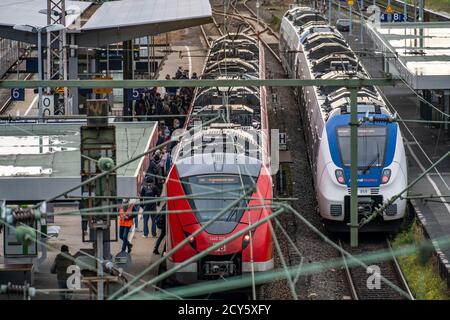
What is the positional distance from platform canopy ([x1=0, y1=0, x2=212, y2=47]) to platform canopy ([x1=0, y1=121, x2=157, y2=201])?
7266 mm

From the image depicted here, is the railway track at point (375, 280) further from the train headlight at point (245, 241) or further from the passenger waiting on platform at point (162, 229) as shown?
the passenger waiting on platform at point (162, 229)

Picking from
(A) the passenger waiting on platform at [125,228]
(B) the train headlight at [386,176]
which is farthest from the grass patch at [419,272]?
(A) the passenger waiting on platform at [125,228]

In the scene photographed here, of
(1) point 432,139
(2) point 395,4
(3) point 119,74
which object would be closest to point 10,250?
(1) point 432,139

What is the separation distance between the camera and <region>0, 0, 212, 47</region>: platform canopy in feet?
106

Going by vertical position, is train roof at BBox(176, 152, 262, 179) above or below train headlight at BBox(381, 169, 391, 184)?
above

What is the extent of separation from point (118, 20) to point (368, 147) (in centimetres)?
1269

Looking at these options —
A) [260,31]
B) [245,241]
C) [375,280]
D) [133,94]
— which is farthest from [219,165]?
[260,31]

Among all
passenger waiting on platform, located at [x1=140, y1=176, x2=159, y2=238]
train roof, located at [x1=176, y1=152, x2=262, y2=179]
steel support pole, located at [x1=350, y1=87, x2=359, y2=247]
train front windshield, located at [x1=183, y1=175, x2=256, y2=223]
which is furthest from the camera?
passenger waiting on platform, located at [x1=140, y1=176, x2=159, y2=238]

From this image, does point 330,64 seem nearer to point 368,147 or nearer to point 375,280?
point 368,147

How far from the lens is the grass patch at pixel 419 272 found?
64.0 feet

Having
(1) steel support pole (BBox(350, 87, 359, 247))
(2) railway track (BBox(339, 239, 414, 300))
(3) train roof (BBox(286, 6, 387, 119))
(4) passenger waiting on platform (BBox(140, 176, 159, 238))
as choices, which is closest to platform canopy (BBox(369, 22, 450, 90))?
(3) train roof (BBox(286, 6, 387, 119))

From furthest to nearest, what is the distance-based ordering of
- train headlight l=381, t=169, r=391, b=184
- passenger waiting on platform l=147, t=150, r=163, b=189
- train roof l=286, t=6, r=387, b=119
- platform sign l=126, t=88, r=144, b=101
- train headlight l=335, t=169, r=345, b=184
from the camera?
platform sign l=126, t=88, r=144, b=101 → train roof l=286, t=6, r=387, b=119 → passenger waiting on platform l=147, t=150, r=163, b=189 → train headlight l=335, t=169, r=345, b=184 → train headlight l=381, t=169, r=391, b=184

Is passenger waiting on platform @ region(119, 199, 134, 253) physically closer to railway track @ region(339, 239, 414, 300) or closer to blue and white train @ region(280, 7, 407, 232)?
railway track @ region(339, 239, 414, 300)

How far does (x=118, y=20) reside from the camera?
33.7 metres
